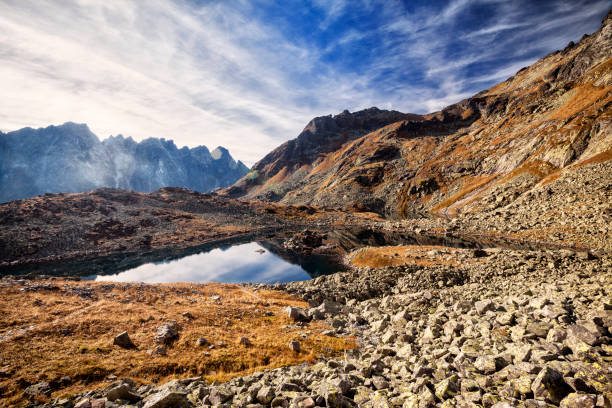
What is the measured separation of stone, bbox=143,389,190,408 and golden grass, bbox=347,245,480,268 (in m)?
38.2

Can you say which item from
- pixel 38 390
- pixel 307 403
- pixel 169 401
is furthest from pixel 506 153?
pixel 38 390

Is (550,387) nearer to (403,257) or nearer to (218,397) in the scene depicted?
(218,397)

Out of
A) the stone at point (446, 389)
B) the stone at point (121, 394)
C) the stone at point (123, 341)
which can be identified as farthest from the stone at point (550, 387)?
the stone at point (123, 341)

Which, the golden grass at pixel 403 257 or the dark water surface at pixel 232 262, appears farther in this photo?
the dark water surface at pixel 232 262

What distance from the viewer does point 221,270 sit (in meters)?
59.9

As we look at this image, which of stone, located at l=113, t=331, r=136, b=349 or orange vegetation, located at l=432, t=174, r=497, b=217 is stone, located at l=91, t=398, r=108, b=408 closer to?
stone, located at l=113, t=331, r=136, b=349

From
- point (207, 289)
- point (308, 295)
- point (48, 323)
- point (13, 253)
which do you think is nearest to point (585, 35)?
point (308, 295)

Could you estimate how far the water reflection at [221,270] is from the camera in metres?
53.1

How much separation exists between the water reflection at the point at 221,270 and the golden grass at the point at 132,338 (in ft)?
86.1

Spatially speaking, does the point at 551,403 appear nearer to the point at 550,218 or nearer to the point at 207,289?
the point at 207,289

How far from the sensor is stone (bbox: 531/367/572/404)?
249 inches

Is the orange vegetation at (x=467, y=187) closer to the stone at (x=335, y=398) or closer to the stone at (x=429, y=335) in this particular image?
the stone at (x=429, y=335)

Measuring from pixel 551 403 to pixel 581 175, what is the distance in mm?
85314

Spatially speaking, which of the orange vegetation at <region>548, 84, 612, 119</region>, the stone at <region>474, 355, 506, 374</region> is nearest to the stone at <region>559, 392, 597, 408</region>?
the stone at <region>474, 355, 506, 374</region>
